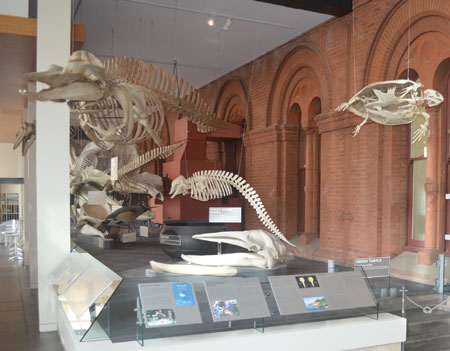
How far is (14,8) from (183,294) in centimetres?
377

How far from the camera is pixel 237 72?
9992 millimetres

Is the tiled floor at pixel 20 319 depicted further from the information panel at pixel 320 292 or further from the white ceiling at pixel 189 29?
the white ceiling at pixel 189 29

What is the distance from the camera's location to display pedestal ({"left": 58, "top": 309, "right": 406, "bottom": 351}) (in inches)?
104

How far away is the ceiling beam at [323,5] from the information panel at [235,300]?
16.8ft

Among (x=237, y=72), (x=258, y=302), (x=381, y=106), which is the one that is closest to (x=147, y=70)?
(x=381, y=106)

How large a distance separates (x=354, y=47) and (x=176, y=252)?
461cm

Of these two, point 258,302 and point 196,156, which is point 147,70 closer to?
point 196,156

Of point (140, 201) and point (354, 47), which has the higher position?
point (354, 47)

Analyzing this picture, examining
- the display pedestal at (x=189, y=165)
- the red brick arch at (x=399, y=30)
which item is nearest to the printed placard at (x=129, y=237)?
the display pedestal at (x=189, y=165)

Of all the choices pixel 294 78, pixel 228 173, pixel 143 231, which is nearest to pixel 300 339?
pixel 228 173

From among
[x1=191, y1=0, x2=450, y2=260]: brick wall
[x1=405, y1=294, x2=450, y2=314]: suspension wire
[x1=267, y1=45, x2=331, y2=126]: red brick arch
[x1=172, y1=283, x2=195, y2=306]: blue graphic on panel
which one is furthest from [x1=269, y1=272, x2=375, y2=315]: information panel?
[x1=267, y1=45, x2=331, y2=126]: red brick arch

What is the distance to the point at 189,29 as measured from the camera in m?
8.18

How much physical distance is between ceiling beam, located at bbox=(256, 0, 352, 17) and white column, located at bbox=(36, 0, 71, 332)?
3.50 metres

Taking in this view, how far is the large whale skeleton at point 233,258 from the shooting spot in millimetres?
3594
